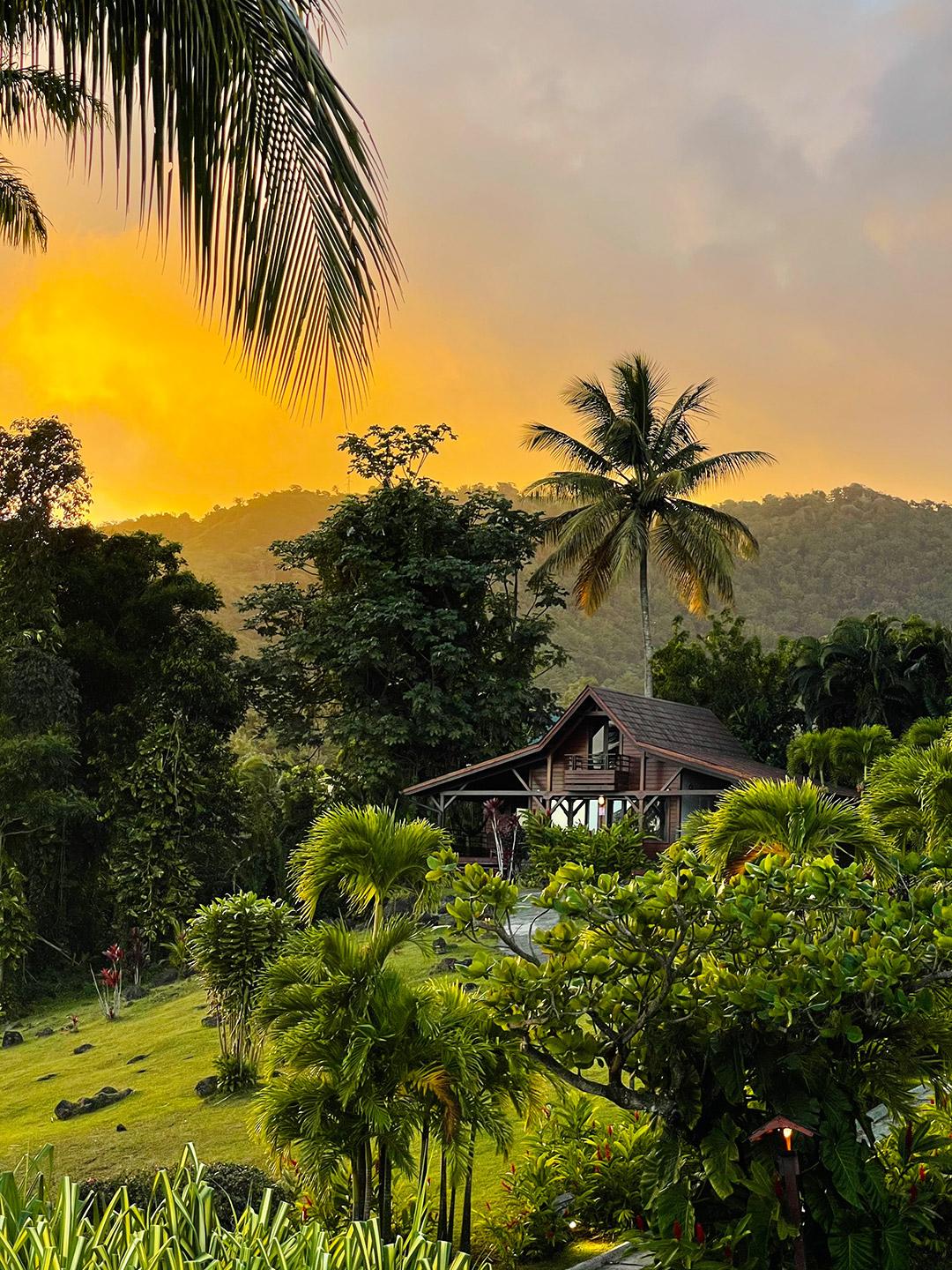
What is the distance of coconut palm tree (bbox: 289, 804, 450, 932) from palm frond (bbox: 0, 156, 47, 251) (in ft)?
15.9

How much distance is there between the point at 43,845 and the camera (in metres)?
27.6

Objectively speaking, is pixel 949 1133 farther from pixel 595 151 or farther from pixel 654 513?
pixel 654 513

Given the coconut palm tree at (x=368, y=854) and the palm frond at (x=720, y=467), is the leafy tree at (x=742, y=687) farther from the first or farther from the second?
the coconut palm tree at (x=368, y=854)

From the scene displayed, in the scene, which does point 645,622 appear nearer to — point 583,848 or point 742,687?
point 742,687

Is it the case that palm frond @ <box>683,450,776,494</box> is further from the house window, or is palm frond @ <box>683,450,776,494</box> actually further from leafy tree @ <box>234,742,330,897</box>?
leafy tree @ <box>234,742,330,897</box>

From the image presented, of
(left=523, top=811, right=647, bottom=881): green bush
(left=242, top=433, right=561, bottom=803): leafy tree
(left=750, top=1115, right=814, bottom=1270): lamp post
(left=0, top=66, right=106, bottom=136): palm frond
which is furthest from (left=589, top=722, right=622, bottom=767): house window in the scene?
(left=0, top=66, right=106, bottom=136): palm frond

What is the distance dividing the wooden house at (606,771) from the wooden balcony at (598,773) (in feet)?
0.06

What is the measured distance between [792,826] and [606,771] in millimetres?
14676

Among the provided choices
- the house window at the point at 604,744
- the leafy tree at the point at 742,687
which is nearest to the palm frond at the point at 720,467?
the leafy tree at the point at 742,687

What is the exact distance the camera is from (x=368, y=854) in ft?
29.0

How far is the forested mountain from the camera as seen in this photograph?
53.1 metres

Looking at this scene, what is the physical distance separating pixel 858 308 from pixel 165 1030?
22446mm

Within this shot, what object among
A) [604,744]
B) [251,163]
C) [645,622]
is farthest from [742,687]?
[251,163]

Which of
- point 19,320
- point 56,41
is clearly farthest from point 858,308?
point 56,41
